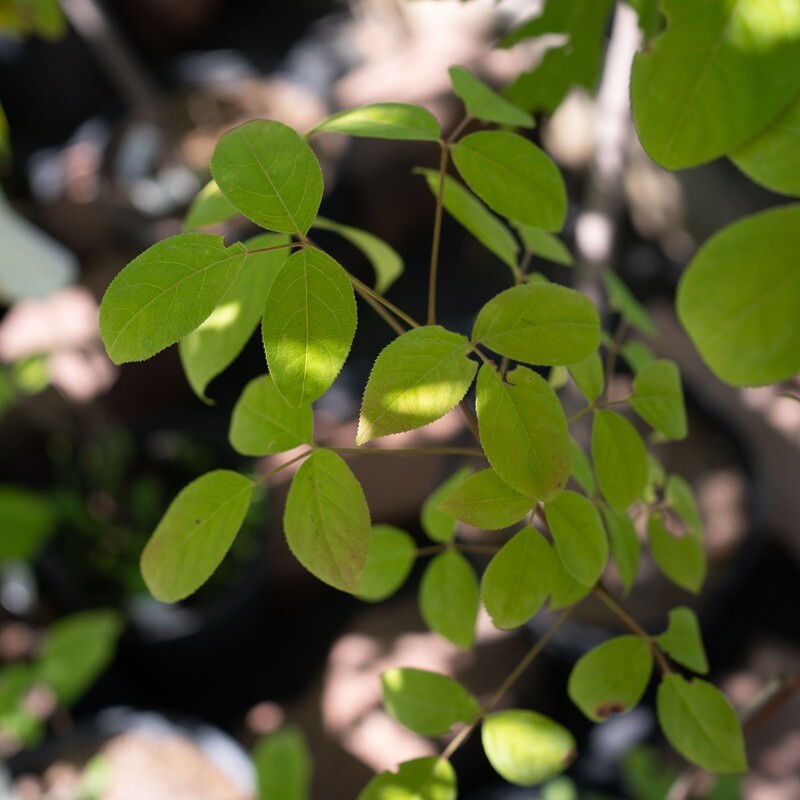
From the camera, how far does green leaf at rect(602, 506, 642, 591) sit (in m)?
0.60

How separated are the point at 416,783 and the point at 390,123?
44cm

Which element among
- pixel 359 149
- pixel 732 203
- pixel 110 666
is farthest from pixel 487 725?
pixel 359 149

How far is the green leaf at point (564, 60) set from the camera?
0.81m

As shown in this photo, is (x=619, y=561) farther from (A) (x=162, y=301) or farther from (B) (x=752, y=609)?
(B) (x=752, y=609)

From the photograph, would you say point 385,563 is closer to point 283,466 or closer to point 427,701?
point 427,701

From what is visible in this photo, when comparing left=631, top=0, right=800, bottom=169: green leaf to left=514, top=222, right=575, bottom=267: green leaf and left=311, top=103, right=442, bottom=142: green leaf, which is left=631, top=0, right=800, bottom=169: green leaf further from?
left=514, top=222, right=575, bottom=267: green leaf

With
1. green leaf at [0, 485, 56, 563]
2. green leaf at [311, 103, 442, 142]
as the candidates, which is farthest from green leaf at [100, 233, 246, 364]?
green leaf at [0, 485, 56, 563]

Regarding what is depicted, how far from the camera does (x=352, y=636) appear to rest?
1905 mm

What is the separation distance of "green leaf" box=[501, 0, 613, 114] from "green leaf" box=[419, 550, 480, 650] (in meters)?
0.46

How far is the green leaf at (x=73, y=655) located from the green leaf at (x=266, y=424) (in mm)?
1020

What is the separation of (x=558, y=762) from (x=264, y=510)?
55.8 inches

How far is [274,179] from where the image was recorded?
43cm

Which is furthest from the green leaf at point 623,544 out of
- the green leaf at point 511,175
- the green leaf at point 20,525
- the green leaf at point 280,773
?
the green leaf at point 20,525

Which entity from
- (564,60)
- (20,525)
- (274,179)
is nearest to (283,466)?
(274,179)
